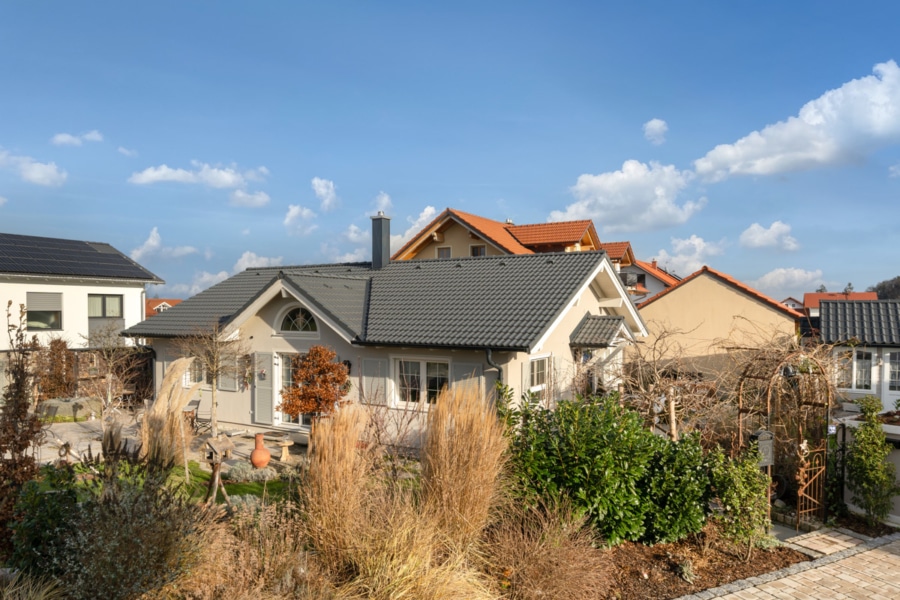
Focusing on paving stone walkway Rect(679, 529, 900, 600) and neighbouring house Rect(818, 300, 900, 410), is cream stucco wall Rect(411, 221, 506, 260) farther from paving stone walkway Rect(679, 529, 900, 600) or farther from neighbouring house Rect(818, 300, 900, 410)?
paving stone walkway Rect(679, 529, 900, 600)

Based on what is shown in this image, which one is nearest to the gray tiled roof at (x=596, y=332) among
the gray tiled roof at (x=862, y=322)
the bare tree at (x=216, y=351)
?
the gray tiled roof at (x=862, y=322)

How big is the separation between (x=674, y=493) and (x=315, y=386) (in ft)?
25.3

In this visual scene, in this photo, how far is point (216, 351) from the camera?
14.5m

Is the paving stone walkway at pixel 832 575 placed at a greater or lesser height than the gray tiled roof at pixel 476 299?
lesser

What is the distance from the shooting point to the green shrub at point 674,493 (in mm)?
7496

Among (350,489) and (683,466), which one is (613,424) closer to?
(683,466)

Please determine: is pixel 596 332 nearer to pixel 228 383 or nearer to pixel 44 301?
pixel 228 383

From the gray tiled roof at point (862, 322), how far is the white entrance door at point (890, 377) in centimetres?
62

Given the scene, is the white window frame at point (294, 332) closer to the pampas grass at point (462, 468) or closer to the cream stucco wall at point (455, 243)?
the pampas grass at point (462, 468)

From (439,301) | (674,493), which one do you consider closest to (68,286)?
(439,301)

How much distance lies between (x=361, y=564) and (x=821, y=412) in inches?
326

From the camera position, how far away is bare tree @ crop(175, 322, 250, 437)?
48.1ft

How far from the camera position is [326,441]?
6.06 meters

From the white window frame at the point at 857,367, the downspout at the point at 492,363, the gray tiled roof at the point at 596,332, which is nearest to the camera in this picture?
the downspout at the point at 492,363
